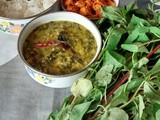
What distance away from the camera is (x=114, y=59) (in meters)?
0.63

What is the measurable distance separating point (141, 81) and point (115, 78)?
7cm

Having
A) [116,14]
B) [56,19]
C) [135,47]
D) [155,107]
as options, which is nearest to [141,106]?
[155,107]

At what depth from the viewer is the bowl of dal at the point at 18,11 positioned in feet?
2.63

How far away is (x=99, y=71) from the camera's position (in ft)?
2.10

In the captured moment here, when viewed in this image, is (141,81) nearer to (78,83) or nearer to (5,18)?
(78,83)

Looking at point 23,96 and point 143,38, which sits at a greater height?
point 143,38

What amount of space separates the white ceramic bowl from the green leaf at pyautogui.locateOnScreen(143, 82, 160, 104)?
165 millimetres

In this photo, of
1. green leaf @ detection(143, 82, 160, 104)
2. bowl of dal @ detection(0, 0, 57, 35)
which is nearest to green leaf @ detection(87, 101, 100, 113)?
green leaf @ detection(143, 82, 160, 104)

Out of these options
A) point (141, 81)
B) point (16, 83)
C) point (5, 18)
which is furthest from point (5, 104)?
point (141, 81)

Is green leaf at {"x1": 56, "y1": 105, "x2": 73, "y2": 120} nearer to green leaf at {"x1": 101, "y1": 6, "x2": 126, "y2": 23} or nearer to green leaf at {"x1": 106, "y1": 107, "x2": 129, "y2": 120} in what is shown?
green leaf at {"x1": 106, "y1": 107, "x2": 129, "y2": 120}

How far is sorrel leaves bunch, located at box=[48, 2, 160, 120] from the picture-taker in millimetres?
557

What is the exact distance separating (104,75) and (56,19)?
22cm

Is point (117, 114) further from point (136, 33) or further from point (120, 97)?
point (136, 33)

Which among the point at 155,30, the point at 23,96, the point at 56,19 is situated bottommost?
the point at 23,96
